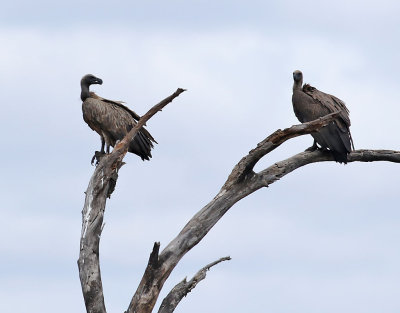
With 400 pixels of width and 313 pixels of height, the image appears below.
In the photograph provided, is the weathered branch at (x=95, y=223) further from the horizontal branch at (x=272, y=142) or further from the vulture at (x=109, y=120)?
the vulture at (x=109, y=120)

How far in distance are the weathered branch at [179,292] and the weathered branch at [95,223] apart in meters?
0.71

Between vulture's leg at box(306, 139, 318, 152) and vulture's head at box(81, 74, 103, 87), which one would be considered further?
vulture's head at box(81, 74, 103, 87)

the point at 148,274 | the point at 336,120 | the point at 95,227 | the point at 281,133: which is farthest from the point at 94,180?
the point at 336,120

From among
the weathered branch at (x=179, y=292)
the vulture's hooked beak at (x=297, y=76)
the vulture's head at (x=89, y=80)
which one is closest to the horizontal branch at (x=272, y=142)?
the weathered branch at (x=179, y=292)

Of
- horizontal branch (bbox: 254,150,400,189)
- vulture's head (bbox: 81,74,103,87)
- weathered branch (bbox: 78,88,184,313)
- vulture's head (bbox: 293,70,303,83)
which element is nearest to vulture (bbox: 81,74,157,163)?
vulture's head (bbox: 81,74,103,87)

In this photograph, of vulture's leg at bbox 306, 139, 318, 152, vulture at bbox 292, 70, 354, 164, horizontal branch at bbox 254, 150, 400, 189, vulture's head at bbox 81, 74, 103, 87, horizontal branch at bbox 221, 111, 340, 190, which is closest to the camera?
horizontal branch at bbox 221, 111, 340, 190

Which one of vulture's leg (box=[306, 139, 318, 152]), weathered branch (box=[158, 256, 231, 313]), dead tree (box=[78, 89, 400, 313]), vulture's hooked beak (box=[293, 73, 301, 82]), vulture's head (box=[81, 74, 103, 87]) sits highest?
vulture's head (box=[81, 74, 103, 87])

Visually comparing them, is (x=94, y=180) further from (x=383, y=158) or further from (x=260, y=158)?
(x=383, y=158)

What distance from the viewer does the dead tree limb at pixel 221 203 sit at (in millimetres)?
11022

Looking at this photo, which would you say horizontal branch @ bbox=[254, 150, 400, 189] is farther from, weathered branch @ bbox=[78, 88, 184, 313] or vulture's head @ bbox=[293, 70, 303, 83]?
vulture's head @ bbox=[293, 70, 303, 83]

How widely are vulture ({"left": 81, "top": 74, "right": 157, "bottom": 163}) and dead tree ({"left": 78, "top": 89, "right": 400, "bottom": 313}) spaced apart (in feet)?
8.49

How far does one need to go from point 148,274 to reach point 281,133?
2.13 meters

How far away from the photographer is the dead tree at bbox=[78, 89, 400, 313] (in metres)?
11.0

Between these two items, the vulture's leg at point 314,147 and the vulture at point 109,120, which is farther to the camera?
the vulture at point 109,120
